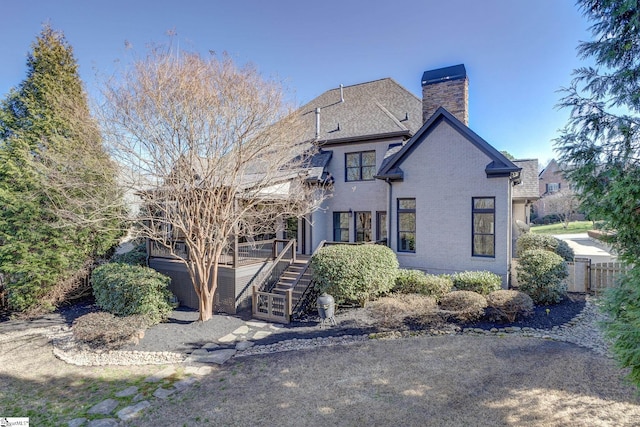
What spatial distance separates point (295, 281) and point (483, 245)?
7.47 m

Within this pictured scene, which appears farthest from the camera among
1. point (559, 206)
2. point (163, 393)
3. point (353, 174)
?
→ point (559, 206)

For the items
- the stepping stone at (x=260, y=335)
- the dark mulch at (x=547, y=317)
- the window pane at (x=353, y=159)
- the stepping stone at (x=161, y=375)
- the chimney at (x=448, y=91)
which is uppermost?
the chimney at (x=448, y=91)

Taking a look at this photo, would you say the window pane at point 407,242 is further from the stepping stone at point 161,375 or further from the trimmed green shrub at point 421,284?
the stepping stone at point 161,375

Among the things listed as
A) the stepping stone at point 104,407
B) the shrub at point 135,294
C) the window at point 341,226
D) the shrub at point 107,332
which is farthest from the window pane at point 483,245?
the stepping stone at point 104,407

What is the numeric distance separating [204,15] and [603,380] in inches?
607

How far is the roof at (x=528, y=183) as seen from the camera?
15406 millimetres

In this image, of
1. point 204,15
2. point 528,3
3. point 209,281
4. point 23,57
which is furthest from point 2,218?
point 528,3

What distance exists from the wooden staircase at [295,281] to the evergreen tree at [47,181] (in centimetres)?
649

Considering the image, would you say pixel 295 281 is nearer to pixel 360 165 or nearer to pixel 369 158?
pixel 360 165

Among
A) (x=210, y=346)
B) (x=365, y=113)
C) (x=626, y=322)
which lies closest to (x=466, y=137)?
(x=365, y=113)

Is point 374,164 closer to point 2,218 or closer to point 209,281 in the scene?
point 209,281

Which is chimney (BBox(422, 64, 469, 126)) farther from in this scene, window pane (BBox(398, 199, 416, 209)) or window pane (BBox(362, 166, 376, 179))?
window pane (BBox(398, 199, 416, 209))

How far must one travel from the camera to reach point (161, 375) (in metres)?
7.14

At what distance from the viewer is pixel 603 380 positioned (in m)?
5.83
